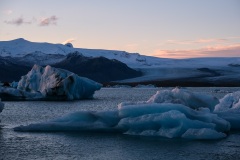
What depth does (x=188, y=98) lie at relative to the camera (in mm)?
19078

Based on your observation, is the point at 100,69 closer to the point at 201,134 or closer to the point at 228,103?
the point at 228,103

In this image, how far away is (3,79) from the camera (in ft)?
429

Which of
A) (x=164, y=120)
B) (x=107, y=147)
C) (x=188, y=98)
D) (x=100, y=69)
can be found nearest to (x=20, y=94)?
(x=188, y=98)

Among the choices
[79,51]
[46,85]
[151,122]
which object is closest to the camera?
[151,122]

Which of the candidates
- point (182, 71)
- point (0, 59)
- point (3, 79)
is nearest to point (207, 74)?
point (182, 71)

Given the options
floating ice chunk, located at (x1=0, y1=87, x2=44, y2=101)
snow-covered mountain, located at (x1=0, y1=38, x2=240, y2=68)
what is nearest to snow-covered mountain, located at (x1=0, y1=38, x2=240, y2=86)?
snow-covered mountain, located at (x1=0, y1=38, x2=240, y2=68)

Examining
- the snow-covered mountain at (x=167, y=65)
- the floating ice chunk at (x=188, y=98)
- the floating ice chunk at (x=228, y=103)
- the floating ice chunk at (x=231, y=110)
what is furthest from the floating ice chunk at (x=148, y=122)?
the snow-covered mountain at (x=167, y=65)

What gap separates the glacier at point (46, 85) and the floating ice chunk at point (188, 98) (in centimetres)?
1832

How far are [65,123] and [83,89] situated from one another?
25877 millimetres

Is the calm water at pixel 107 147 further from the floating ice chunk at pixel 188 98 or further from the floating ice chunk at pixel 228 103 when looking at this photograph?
the floating ice chunk at pixel 228 103

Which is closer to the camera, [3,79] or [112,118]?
[112,118]

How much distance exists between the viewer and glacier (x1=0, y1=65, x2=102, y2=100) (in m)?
36.9

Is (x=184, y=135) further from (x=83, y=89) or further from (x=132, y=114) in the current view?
(x=83, y=89)

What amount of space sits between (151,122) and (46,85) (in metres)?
23.8
